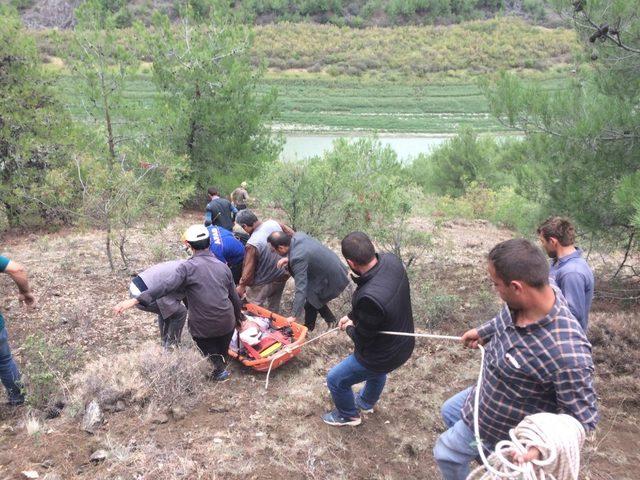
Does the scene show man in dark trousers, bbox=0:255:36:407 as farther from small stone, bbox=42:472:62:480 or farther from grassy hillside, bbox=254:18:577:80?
grassy hillside, bbox=254:18:577:80

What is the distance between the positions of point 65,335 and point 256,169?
348 inches

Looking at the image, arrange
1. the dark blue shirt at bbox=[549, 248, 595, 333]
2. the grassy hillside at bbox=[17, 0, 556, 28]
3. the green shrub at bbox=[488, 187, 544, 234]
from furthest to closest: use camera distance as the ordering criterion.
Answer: the grassy hillside at bbox=[17, 0, 556, 28] → the green shrub at bbox=[488, 187, 544, 234] → the dark blue shirt at bbox=[549, 248, 595, 333]

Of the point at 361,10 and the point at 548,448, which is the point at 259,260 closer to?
the point at 548,448

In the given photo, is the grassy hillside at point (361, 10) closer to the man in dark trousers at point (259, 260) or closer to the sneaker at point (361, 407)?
the man in dark trousers at point (259, 260)

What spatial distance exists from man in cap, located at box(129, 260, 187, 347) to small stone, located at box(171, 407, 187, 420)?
825 millimetres

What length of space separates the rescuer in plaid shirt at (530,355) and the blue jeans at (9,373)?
3.41 metres

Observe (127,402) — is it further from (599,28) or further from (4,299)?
(599,28)

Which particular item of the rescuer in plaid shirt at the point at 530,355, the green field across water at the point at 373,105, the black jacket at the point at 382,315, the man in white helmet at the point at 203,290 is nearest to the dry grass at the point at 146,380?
the man in white helmet at the point at 203,290

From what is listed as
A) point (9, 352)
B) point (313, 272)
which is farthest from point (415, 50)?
point (9, 352)

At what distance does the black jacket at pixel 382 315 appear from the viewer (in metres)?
3.18

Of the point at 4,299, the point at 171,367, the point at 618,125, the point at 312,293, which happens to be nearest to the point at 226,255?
the point at 312,293

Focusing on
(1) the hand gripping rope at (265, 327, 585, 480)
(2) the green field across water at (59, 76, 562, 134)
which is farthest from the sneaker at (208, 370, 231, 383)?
(2) the green field across water at (59, 76, 562, 134)

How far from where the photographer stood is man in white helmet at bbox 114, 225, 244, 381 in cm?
412

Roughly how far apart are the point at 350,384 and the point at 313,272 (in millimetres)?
1758
